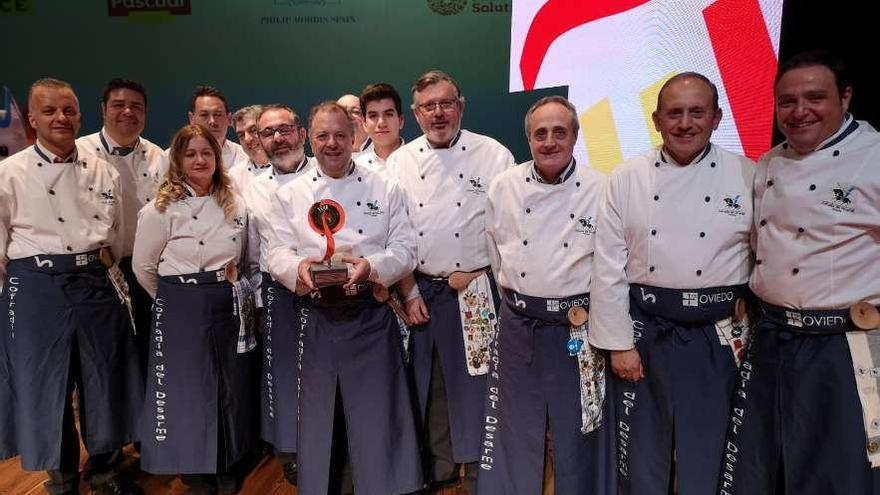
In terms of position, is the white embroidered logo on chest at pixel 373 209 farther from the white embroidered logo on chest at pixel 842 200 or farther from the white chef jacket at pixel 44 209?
the white embroidered logo on chest at pixel 842 200

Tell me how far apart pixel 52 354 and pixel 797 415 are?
279 cm

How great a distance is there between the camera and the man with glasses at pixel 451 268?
2.31 meters

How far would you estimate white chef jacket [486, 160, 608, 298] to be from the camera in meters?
1.90

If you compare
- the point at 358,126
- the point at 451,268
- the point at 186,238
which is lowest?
the point at 451,268

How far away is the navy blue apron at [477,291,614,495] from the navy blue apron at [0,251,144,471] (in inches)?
67.9

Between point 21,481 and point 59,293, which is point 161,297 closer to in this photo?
point 59,293

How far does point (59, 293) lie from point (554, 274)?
2048 millimetres

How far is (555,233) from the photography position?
192 cm

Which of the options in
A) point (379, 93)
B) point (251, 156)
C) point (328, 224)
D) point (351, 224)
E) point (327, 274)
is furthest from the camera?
point (251, 156)

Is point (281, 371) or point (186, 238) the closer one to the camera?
point (186, 238)

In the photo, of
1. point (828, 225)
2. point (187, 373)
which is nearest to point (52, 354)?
point (187, 373)

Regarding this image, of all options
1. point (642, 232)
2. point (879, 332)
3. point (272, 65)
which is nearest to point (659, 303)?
point (642, 232)

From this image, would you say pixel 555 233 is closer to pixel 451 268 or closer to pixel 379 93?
pixel 451 268

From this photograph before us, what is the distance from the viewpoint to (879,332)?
1.53m
